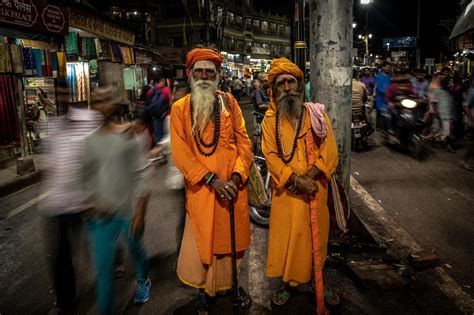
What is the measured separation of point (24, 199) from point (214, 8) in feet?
96.4

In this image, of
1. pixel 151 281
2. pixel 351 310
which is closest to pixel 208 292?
pixel 151 281

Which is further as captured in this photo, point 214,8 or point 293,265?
point 214,8

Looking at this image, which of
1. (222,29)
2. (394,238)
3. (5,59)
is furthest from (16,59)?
(222,29)

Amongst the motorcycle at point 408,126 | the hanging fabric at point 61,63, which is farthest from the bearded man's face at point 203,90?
the hanging fabric at point 61,63

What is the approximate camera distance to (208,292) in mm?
3098

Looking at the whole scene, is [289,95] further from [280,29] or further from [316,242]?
[280,29]

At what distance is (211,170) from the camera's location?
3.02 meters

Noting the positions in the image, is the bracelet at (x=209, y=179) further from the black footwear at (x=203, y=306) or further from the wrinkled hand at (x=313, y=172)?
the black footwear at (x=203, y=306)

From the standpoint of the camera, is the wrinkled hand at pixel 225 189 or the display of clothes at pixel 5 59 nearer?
the wrinkled hand at pixel 225 189

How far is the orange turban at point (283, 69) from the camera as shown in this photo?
3.25m

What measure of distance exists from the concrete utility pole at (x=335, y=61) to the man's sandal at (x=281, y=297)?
160 cm

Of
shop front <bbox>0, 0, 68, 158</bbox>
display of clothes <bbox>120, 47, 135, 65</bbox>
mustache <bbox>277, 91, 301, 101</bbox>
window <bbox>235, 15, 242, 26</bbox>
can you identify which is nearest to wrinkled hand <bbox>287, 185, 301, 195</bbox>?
mustache <bbox>277, 91, 301, 101</bbox>

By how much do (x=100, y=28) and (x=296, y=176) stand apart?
13676mm

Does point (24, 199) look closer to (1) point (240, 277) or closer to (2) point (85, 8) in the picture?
(1) point (240, 277)
